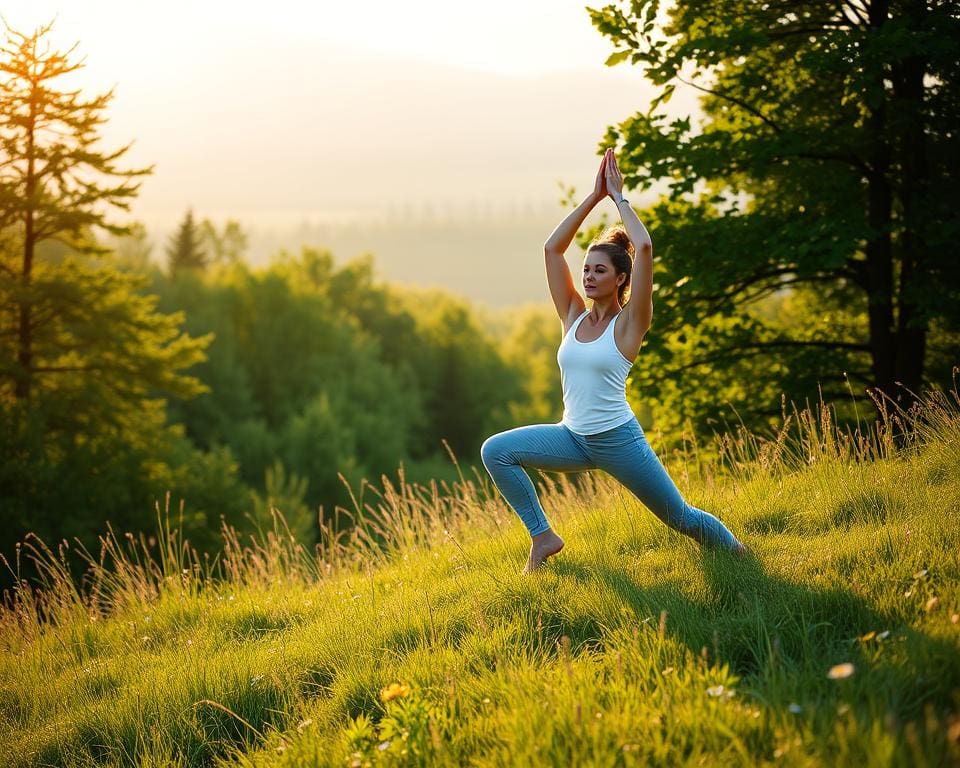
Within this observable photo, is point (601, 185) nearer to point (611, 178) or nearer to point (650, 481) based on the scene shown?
point (611, 178)

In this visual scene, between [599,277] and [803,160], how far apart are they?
7.14 metres

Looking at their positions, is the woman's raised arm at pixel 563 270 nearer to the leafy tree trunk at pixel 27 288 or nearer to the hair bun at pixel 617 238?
the hair bun at pixel 617 238

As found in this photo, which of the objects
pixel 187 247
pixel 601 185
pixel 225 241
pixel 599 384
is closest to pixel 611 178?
pixel 601 185

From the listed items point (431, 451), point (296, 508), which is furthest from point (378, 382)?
point (296, 508)

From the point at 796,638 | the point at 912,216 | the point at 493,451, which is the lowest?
the point at 796,638

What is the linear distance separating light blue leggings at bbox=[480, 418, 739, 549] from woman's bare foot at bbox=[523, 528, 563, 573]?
0.14 feet

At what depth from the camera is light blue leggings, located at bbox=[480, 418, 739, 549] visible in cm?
470

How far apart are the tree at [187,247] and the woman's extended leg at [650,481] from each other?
55219 mm

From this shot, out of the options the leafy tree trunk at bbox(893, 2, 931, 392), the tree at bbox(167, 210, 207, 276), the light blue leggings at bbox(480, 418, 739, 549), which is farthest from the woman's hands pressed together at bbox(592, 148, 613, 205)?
the tree at bbox(167, 210, 207, 276)

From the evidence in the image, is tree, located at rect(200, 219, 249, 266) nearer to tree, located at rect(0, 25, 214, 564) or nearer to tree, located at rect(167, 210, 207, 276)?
tree, located at rect(167, 210, 207, 276)

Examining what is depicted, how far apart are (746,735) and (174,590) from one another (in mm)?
4797

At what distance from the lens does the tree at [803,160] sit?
32.5 feet

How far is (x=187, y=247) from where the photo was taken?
5678 centimetres

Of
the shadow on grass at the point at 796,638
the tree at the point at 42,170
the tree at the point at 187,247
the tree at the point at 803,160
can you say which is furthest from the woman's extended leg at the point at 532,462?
the tree at the point at 187,247
